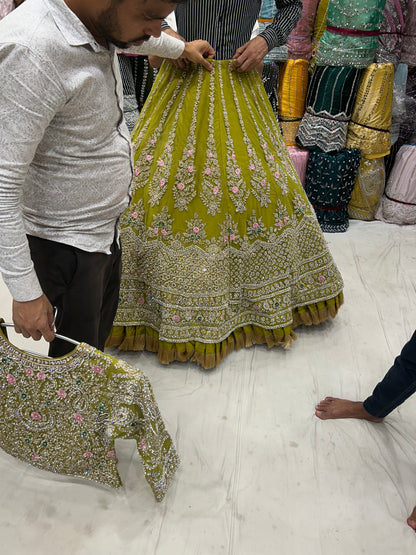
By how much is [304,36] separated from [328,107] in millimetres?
448

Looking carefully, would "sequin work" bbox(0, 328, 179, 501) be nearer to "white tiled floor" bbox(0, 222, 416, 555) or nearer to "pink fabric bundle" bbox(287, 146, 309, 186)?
"white tiled floor" bbox(0, 222, 416, 555)

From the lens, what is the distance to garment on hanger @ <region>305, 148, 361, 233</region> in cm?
242

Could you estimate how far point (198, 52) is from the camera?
1.26 meters

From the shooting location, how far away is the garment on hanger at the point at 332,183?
2418 millimetres

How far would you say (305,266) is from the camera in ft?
5.20

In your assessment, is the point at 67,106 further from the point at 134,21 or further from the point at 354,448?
the point at 354,448

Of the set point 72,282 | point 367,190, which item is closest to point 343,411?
point 72,282

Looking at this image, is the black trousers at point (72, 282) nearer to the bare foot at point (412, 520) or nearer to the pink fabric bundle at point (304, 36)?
the bare foot at point (412, 520)

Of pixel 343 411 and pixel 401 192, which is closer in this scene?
pixel 343 411

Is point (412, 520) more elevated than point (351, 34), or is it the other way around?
point (351, 34)

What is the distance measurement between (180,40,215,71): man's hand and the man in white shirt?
50 centimetres

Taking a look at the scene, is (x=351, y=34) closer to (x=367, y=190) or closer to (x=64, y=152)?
(x=367, y=190)

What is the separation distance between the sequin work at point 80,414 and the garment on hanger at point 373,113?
2.00 m

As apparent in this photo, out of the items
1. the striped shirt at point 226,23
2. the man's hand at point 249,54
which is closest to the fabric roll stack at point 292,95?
the striped shirt at point 226,23
